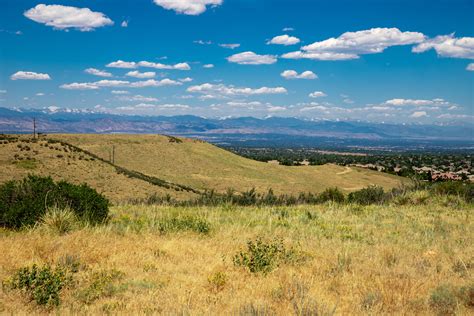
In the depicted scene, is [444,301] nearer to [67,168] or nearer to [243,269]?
[243,269]

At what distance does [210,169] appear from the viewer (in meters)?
121

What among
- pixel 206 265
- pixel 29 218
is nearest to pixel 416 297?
pixel 206 265

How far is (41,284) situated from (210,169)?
4534 inches

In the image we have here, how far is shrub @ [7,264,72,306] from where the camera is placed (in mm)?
5895

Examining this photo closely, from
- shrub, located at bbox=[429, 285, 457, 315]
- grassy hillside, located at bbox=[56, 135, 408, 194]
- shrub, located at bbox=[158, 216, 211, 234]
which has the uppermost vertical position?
shrub, located at bbox=[429, 285, 457, 315]

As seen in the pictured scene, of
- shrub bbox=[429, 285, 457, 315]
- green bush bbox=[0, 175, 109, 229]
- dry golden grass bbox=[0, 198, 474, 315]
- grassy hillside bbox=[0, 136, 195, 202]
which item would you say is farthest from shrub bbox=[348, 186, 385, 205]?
grassy hillside bbox=[0, 136, 195, 202]

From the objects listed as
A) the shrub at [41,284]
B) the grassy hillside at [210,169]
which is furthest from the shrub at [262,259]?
the grassy hillside at [210,169]

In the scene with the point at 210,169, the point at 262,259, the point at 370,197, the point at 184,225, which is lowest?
the point at 210,169

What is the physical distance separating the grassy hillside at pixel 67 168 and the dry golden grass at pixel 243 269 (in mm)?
61370

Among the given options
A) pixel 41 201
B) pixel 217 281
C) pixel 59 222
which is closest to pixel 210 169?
pixel 41 201

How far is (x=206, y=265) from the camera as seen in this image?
25.8 feet

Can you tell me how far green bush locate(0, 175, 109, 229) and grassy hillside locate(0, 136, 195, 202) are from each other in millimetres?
58223

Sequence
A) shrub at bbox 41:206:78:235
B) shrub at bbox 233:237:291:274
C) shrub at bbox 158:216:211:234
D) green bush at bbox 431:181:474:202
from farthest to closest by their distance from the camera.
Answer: green bush at bbox 431:181:474:202
shrub at bbox 158:216:211:234
shrub at bbox 41:206:78:235
shrub at bbox 233:237:291:274

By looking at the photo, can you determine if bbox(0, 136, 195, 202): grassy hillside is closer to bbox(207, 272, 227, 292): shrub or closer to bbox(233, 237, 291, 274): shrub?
bbox(233, 237, 291, 274): shrub
